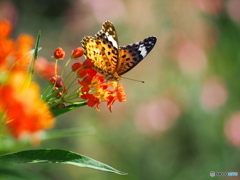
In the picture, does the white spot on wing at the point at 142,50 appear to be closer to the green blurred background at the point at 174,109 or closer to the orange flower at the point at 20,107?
the orange flower at the point at 20,107

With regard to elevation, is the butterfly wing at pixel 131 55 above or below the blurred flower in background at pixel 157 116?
below

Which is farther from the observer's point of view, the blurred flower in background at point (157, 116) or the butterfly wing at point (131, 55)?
the blurred flower in background at point (157, 116)

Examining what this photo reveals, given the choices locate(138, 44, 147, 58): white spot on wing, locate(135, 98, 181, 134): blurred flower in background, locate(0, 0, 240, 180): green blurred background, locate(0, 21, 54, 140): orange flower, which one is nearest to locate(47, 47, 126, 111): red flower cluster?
locate(0, 21, 54, 140): orange flower

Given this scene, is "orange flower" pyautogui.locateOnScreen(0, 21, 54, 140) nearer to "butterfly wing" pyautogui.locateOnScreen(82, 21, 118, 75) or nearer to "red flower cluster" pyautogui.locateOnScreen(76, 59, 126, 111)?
"red flower cluster" pyautogui.locateOnScreen(76, 59, 126, 111)

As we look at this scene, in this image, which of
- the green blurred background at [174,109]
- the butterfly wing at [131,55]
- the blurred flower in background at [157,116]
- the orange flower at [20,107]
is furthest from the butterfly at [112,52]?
the blurred flower in background at [157,116]

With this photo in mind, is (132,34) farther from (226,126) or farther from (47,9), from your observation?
(226,126)

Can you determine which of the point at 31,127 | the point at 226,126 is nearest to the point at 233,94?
the point at 226,126
